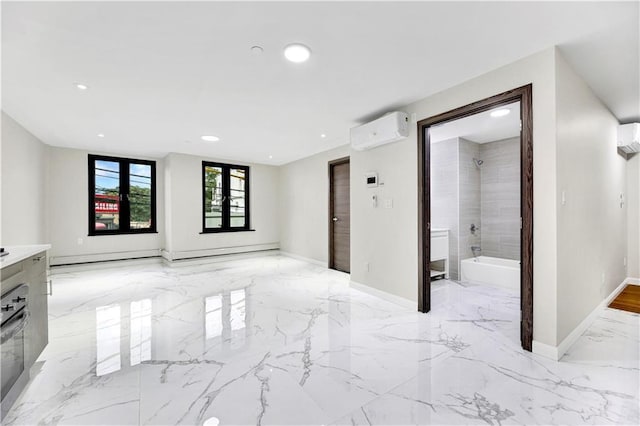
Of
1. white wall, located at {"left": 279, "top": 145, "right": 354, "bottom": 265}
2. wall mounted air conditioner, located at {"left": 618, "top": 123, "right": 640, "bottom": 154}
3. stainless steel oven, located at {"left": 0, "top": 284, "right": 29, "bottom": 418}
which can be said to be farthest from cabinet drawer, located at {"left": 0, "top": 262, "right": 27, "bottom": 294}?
wall mounted air conditioner, located at {"left": 618, "top": 123, "right": 640, "bottom": 154}

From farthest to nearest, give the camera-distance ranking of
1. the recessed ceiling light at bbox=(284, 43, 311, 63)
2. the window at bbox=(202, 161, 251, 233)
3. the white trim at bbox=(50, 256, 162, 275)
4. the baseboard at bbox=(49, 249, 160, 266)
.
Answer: the window at bbox=(202, 161, 251, 233) < the baseboard at bbox=(49, 249, 160, 266) < the white trim at bbox=(50, 256, 162, 275) < the recessed ceiling light at bbox=(284, 43, 311, 63)

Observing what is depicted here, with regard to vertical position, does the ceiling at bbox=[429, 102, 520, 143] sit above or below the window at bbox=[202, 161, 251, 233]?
above

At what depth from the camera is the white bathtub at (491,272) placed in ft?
12.6

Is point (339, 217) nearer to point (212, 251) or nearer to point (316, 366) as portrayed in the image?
point (212, 251)

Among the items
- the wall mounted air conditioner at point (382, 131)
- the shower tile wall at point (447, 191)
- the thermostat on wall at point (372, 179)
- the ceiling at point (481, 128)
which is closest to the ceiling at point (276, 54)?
the wall mounted air conditioner at point (382, 131)

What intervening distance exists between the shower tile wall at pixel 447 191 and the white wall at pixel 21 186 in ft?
19.0

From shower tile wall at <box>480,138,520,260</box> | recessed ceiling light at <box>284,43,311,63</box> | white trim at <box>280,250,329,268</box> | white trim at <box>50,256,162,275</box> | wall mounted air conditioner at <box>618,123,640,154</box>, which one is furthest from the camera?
white trim at <box>280,250,329,268</box>

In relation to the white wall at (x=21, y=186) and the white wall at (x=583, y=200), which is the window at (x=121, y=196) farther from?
the white wall at (x=583, y=200)

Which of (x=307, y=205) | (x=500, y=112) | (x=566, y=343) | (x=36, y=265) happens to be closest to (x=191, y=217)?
(x=307, y=205)

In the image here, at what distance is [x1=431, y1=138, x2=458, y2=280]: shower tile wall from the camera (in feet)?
14.8

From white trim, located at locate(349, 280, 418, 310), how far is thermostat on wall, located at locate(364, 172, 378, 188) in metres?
1.32

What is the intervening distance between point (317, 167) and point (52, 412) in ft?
15.8

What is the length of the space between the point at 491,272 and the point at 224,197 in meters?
5.26

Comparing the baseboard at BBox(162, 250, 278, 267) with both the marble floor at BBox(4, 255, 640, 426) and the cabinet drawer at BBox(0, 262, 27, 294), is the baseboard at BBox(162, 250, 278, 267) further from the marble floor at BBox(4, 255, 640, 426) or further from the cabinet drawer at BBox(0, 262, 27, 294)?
the cabinet drawer at BBox(0, 262, 27, 294)
